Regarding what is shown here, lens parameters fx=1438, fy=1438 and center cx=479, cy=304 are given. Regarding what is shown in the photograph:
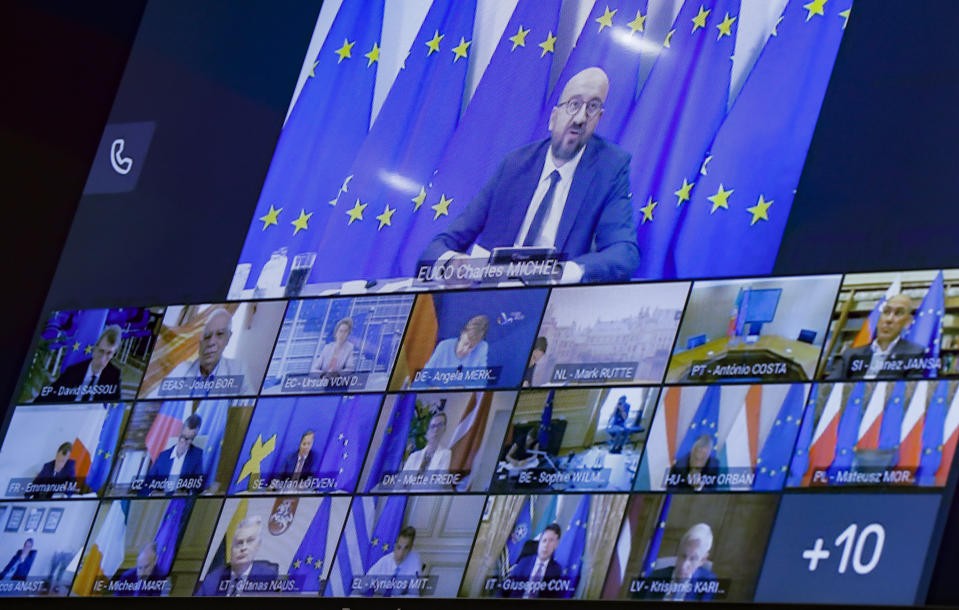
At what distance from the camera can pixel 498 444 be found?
15.6 feet

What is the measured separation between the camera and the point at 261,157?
5680mm

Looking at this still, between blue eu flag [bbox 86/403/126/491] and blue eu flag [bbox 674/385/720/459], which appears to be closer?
blue eu flag [bbox 674/385/720/459]

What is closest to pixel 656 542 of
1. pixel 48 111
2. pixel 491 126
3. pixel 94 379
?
pixel 491 126

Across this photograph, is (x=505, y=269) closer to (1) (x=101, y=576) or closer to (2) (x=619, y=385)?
(2) (x=619, y=385)

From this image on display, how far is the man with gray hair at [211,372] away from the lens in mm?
5293

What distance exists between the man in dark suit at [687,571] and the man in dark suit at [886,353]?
0.62 metres

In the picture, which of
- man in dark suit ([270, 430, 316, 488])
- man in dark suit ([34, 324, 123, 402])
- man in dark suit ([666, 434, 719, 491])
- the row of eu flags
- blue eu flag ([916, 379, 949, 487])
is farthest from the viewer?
man in dark suit ([34, 324, 123, 402])

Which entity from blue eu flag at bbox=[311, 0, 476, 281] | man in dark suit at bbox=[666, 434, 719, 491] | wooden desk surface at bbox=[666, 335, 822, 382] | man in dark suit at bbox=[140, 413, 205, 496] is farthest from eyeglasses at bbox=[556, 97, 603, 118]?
man in dark suit at bbox=[140, 413, 205, 496]

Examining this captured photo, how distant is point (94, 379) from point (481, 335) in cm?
166

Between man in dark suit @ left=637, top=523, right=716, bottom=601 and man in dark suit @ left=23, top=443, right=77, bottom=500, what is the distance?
7.62ft

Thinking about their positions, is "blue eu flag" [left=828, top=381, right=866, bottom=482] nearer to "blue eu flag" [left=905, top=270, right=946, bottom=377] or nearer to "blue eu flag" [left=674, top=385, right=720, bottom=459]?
"blue eu flag" [left=905, top=270, right=946, bottom=377]

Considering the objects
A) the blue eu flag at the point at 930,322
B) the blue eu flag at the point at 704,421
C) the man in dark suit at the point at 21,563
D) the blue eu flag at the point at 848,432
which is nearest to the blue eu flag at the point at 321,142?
the man in dark suit at the point at 21,563

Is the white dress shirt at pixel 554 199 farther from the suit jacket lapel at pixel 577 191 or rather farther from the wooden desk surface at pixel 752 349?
the wooden desk surface at pixel 752 349

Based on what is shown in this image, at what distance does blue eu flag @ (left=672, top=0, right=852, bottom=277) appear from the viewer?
4.59 meters
